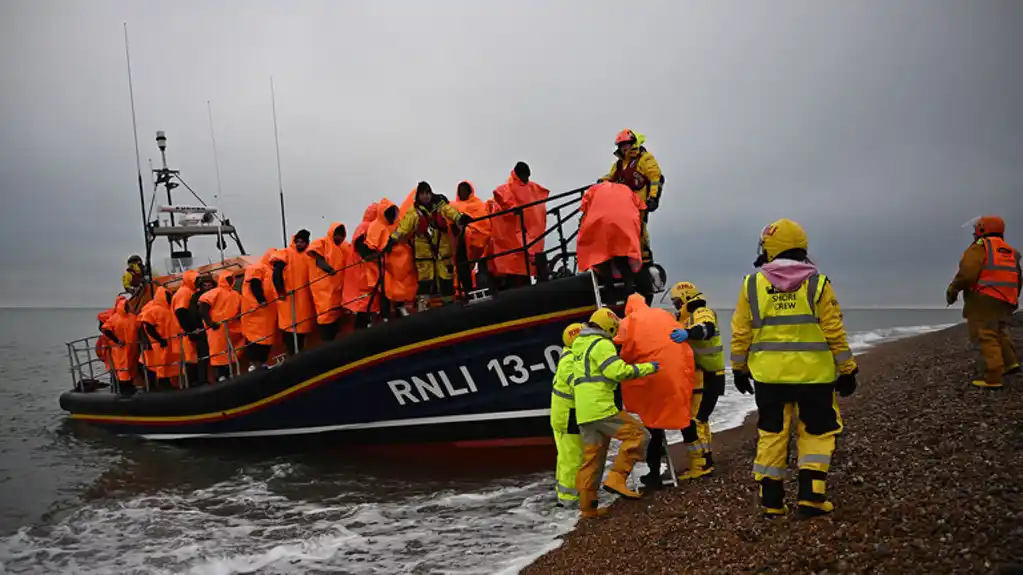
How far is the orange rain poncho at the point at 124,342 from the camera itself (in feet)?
32.5

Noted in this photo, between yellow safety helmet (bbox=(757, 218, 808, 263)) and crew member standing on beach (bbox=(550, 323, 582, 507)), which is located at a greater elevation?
yellow safety helmet (bbox=(757, 218, 808, 263))

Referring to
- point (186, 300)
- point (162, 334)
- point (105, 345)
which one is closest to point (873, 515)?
point (186, 300)

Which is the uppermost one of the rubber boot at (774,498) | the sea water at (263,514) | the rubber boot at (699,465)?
the rubber boot at (774,498)

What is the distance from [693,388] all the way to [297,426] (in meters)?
4.94

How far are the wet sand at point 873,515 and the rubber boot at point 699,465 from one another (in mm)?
104

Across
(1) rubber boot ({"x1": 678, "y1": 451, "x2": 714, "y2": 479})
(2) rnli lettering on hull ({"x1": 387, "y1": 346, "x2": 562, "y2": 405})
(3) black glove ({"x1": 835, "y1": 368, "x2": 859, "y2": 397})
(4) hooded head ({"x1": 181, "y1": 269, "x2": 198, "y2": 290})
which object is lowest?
(1) rubber boot ({"x1": 678, "y1": 451, "x2": 714, "y2": 479})

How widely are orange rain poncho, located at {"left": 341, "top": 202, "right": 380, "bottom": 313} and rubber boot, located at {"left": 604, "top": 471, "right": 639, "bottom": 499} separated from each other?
3539 mm

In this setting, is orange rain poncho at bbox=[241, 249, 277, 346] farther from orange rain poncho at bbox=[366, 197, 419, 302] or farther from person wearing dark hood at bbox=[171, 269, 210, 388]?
orange rain poncho at bbox=[366, 197, 419, 302]

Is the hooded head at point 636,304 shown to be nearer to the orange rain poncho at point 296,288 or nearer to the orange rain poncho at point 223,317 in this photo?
the orange rain poncho at point 296,288

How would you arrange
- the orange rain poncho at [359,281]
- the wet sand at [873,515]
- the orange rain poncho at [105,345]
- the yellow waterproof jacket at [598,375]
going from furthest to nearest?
1. the orange rain poncho at [105,345]
2. the orange rain poncho at [359,281]
3. the yellow waterproof jacket at [598,375]
4. the wet sand at [873,515]

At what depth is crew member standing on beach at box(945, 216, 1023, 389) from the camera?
579 cm

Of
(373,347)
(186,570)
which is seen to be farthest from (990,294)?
(186,570)

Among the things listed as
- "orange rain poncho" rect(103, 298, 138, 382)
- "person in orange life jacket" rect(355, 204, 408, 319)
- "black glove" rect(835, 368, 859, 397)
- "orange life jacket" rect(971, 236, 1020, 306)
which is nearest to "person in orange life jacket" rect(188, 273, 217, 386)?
"orange rain poncho" rect(103, 298, 138, 382)

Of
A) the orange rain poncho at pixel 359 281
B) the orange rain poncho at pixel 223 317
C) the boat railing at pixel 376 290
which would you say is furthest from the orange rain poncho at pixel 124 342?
the orange rain poncho at pixel 359 281
